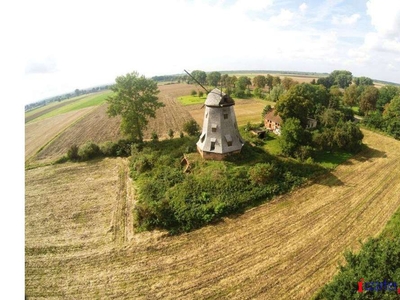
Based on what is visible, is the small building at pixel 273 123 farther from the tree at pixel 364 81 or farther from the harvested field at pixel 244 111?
the tree at pixel 364 81

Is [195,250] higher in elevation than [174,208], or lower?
lower

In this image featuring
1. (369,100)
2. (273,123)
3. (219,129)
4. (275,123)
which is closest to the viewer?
(219,129)

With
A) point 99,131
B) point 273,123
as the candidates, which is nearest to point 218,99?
point 273,123

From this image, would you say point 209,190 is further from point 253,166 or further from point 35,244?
point 35,244

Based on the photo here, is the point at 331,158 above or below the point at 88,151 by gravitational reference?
below

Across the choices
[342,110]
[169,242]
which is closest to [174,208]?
[169,242]

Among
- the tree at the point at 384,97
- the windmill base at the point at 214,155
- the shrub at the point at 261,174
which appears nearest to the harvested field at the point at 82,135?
the windmill base at the point at 214,155

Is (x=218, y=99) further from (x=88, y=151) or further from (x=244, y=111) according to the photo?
(x=244, y=111)
